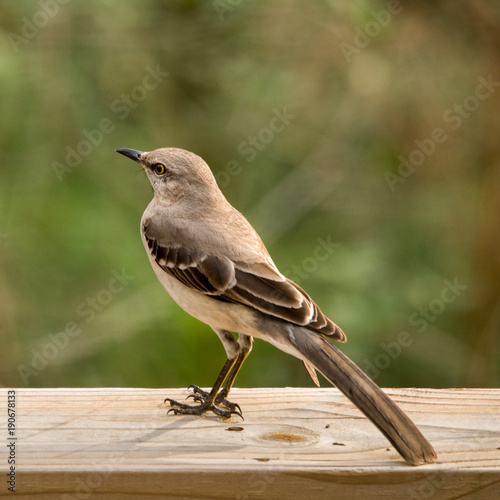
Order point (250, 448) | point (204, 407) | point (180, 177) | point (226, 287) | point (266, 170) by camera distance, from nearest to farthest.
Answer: point (250, 448), point (204, 407), point (226, 287), point (180, 177), point (266, 170)

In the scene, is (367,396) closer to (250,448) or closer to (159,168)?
(250,448)

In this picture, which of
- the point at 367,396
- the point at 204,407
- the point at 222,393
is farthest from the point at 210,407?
the point at 367,396

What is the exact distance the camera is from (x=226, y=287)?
4.16 meters

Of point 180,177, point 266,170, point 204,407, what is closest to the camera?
point 204,407

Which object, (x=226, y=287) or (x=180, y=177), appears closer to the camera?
A: (x=226, y=287)

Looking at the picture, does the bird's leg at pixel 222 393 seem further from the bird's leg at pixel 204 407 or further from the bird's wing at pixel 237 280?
the bird's wing at pixel 237 280

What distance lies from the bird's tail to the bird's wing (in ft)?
0.29

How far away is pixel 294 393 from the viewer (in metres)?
4.04

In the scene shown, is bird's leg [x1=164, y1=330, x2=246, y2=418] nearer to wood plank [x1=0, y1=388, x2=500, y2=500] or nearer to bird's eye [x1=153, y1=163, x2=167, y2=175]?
wood plank [x1=0, y1=388, x2=500, y2=500]

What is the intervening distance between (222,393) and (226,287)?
550 mm

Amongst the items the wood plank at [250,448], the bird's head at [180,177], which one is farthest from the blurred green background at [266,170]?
the wood plank at [250,448]

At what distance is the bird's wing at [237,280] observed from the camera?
395 cm

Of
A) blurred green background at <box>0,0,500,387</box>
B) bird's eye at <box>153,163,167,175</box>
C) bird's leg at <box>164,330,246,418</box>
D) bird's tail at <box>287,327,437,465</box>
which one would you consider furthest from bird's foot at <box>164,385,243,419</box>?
blurred green background at <box>0,0,500,387</box>

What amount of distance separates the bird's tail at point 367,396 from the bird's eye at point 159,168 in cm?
144
